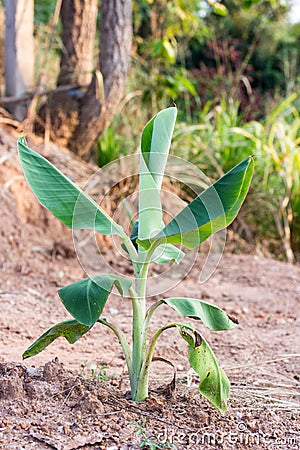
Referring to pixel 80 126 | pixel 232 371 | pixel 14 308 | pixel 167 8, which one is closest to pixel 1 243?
pixel 14 308

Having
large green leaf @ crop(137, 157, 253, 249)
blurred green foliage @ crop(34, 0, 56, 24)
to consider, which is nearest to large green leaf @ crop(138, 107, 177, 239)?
large green leaf @ crop(137, 157, 253, 249)

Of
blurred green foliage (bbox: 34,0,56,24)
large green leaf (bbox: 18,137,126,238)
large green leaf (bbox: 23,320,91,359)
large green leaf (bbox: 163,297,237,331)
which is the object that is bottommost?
large green leaf (bbox: 23,320,91,359)

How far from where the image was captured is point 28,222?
380cm

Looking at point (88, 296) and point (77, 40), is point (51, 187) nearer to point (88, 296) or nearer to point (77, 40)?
point (88, 296)

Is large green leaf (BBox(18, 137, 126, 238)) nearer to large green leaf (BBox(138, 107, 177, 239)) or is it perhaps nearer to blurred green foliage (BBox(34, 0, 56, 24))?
large green leaf (BBox(138, 107, 177, 239))

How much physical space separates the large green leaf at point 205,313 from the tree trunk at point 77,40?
322cm

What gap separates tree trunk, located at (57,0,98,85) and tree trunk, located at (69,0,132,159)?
0.12 metres

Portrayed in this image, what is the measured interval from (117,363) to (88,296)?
87 centimetres

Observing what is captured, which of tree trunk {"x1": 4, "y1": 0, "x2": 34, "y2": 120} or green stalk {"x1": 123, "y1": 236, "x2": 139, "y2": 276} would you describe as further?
tree trunk {"x1": 4, "y1": 0, "x2": 34, "y2": 120}

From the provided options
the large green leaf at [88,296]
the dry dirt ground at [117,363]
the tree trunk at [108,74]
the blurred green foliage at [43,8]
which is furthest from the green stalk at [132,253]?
the blurred green foliage at [43,8]

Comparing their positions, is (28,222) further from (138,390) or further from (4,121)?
(138,390)

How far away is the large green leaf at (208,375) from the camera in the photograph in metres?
1.44

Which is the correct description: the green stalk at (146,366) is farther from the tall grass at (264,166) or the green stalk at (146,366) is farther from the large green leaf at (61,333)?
the tall grass at (264,166)

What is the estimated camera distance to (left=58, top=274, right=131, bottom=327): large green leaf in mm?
1338
